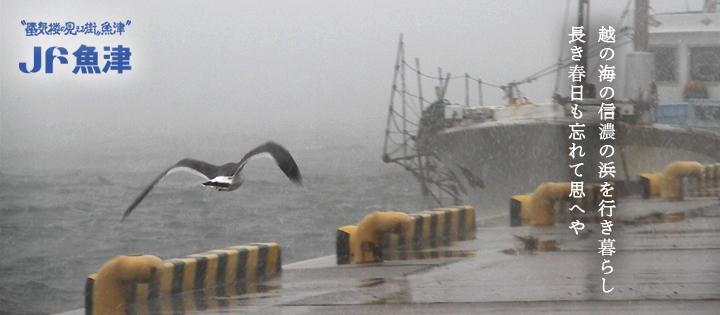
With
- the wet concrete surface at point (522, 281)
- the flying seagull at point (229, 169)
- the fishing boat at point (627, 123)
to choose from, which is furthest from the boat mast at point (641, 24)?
the flying seagull at point (229, 169)

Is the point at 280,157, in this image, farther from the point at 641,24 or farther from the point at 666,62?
the point at 666,62

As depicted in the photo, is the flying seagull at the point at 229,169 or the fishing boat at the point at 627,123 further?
the fishing boat at the point at 627,123

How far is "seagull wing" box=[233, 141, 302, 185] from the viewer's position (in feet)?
13.0

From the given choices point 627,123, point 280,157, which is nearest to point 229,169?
point 280,157

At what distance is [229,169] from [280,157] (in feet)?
1.92

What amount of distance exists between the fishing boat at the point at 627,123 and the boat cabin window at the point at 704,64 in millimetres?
17

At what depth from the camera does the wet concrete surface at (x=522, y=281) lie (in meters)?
3.08

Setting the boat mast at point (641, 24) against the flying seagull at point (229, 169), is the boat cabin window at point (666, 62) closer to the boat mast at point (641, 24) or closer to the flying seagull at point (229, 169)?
the boat mast at point (641, 24)

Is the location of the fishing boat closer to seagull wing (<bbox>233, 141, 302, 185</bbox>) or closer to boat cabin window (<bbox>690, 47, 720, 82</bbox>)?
boat cabin window (<bbox>690, 47, 720, 82</bbox>)

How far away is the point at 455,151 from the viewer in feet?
43.1

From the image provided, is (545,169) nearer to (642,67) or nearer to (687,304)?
(642,67)

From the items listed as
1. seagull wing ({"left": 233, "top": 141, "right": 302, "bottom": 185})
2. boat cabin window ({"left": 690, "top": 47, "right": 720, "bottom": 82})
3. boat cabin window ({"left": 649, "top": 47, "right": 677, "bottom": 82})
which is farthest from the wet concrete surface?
boat cabin window ({"left": 690, "top": 47, "right": 720, "bottom": 82})

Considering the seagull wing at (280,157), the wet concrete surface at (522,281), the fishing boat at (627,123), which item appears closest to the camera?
the wet concrete surface at (522,281)

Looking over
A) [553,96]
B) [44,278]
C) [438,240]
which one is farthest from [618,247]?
[44,278]
